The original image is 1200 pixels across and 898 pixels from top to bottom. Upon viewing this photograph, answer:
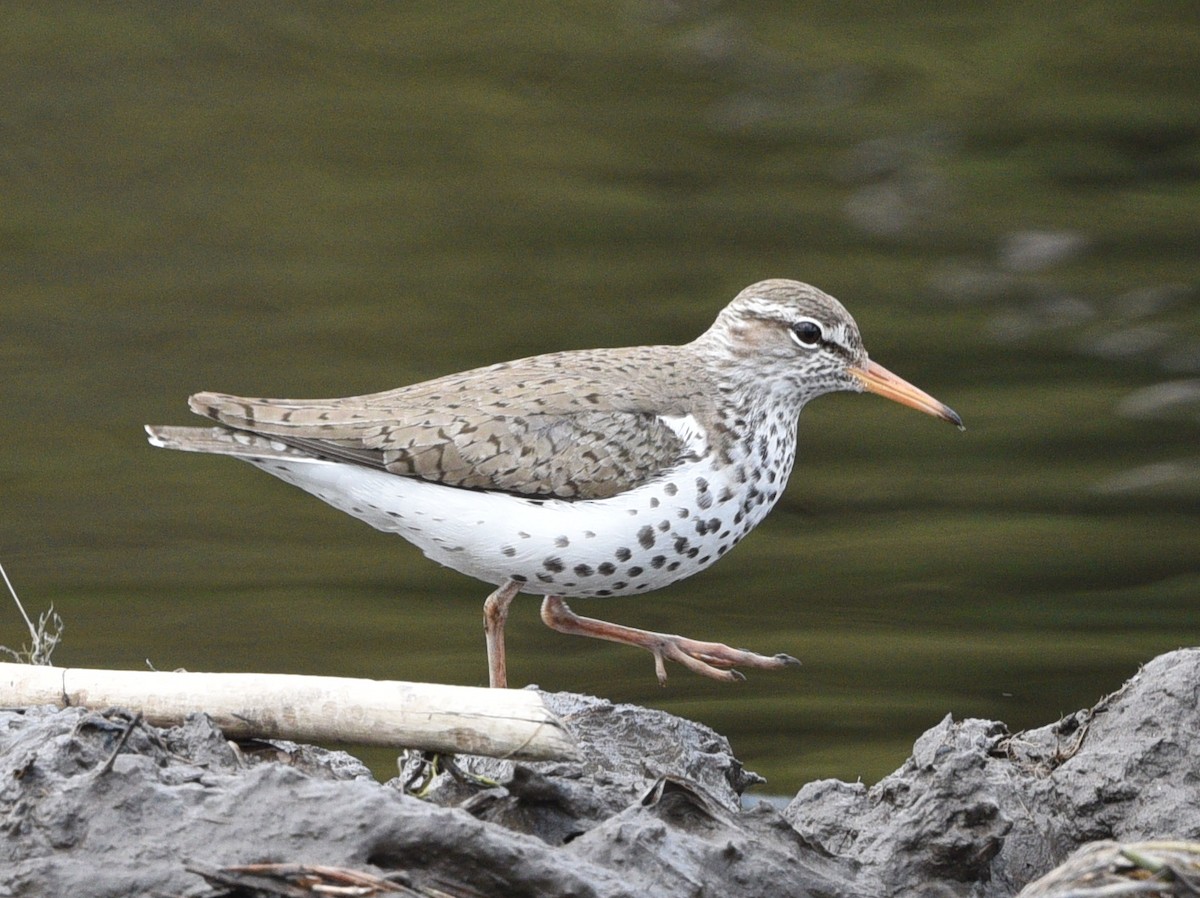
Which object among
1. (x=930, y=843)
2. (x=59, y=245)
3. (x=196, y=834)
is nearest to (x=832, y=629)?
(x=930, y=843)

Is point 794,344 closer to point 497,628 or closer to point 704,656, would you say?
point 704,656

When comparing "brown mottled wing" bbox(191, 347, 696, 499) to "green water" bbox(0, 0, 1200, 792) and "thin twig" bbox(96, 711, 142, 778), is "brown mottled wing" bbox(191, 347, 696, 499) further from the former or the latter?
"thin twig" bbox(96, 711, 142, 778)

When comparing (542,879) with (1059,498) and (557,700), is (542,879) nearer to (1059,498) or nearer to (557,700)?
(557,700)

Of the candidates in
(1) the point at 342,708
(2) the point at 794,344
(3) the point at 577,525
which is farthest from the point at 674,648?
(1) the point at 342,708

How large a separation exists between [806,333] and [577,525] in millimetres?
1275

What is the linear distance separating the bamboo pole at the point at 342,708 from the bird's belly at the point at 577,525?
1449 millimetres

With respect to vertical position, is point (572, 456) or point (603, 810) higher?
point (572, 456)

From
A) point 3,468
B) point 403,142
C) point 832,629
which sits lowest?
point 832,629

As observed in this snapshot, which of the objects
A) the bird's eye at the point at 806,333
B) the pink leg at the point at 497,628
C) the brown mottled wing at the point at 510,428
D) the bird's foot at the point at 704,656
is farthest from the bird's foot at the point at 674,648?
the bird's eye at the point at 806,333

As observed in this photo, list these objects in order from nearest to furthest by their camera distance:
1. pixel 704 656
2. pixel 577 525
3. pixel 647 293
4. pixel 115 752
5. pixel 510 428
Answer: pixel 115 752 < pixel 577 525 < pixel 510 428 < pixel 704 656 < pixel 647 293

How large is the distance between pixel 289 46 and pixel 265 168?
5.33 feet

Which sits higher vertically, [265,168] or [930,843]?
[265,168]

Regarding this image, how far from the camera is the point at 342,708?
5285mm

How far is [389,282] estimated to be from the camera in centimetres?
1456
